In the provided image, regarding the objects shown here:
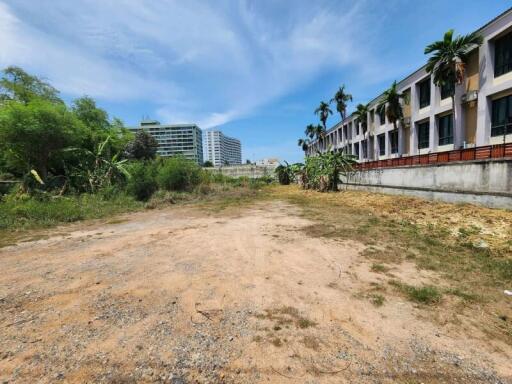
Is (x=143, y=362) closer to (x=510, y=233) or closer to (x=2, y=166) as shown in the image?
(x=510, y=233)

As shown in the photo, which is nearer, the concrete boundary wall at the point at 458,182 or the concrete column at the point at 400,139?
the concrete boundary wall at the point at 458,182

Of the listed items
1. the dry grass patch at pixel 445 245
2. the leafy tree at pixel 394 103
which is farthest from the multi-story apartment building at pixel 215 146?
the dry grass patch at pixel 445 245

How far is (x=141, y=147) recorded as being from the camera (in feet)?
120

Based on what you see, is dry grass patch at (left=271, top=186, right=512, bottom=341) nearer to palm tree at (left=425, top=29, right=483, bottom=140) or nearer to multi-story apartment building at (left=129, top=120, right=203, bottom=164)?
palm tree at (left=425, top=29, right=483, bottom=140)

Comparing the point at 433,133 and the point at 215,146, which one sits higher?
the point at 215,146

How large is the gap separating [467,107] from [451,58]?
337 cm

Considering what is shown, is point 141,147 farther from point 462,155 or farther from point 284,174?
point 462,155

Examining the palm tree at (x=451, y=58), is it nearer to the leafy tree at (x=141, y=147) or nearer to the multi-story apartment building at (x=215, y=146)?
the leafy tree at (x=141, y=147)

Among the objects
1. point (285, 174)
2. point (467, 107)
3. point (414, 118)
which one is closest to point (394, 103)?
point (414, 118)

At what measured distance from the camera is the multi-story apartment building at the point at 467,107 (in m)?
13.1

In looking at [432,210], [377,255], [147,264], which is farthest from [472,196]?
[147,264]

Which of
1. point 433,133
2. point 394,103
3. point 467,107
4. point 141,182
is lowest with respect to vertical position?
point 141,182

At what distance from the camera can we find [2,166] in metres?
19.1

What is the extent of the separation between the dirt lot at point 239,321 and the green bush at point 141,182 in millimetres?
11902
